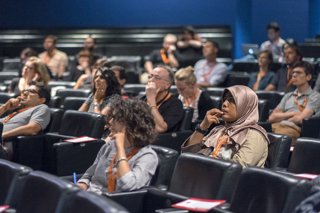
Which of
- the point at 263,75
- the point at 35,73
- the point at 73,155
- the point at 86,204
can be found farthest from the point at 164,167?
the point at 263,75

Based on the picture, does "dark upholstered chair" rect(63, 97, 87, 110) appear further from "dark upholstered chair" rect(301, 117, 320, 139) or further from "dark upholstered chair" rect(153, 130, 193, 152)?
"dark upholstered chair" rect(301, 117, 320, 139)

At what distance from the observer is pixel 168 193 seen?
4047 millimetres

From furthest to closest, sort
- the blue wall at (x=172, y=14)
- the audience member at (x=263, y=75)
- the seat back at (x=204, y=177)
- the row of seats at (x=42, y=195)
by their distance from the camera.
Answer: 1. the blue wall at (x=172, y=14)
2. the audience member at (x=263, y=75)
3. the seat back at (x=204, y=177)
4. the row of seats at (x=42, y=195)

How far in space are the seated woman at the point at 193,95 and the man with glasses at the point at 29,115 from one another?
126cm

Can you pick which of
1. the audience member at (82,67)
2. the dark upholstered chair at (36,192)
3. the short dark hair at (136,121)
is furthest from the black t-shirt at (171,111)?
the audience member at (82,67)

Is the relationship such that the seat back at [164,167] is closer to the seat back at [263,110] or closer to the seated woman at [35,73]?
the seat back at [263,110]

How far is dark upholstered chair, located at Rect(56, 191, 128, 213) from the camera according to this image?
296 cm

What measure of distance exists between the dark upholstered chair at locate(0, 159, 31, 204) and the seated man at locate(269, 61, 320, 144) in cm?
356

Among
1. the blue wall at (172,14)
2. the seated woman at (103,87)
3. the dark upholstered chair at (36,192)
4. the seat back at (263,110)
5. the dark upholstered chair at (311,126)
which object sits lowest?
the dark upholstered chair at (311,126)

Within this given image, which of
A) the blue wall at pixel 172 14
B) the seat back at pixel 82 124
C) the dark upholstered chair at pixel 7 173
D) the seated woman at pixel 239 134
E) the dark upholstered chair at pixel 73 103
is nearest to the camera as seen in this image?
the dark upholstered chair at pixel 7 173

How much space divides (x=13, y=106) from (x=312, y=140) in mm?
3095

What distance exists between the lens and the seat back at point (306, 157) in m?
4.63

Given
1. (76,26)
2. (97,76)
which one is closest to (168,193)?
(97,76)

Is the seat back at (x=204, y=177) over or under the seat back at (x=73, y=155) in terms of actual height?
over
